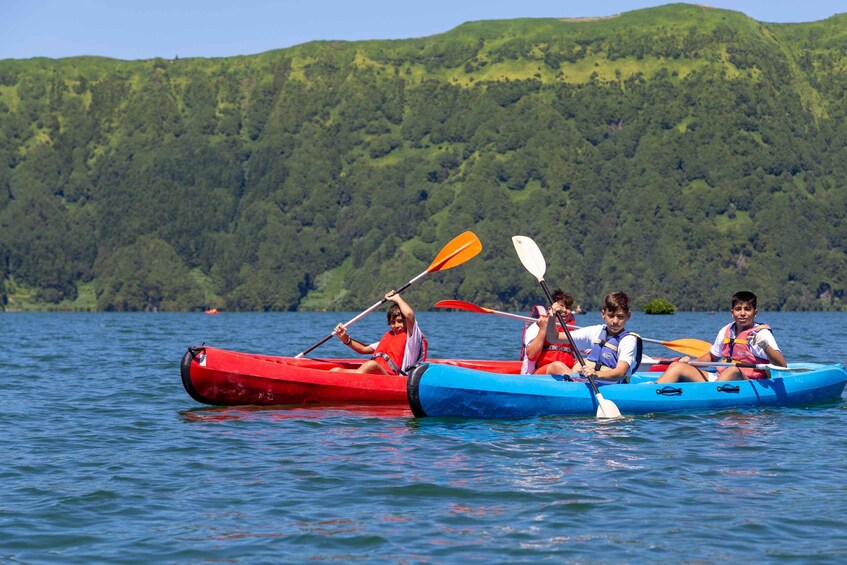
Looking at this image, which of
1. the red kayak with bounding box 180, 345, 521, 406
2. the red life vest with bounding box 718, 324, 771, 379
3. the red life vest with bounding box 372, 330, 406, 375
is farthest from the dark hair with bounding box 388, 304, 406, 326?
the red life vest with bounding box 718, 324, 771, 379

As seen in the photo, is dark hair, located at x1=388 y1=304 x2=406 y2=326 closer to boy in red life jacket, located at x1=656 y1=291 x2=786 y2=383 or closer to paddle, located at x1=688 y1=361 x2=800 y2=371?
boy in red life jacket, located at x1=656 y1=291 x2=786 y2=383

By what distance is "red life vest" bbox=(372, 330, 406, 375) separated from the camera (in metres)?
16.8

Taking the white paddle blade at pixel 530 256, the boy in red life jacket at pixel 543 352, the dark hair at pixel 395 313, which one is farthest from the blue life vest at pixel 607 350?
the dark hair at pixel 395 313

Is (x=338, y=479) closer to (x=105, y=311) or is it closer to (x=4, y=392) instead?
(x=4, y=392)

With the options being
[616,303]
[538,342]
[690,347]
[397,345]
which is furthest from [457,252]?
[616,303]

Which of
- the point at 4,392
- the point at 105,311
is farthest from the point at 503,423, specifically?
the point at 105,311

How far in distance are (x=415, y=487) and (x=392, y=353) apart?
22.5ft

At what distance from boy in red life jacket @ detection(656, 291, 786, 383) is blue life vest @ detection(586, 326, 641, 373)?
4.32ft

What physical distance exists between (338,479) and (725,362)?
23.8 ft

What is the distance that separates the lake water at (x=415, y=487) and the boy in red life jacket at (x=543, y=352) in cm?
98

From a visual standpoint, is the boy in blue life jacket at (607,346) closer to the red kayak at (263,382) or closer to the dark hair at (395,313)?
the dark hair at (395,313)

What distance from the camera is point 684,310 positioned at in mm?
181125

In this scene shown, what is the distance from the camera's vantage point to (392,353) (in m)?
16.9

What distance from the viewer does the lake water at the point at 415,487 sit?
26.6 feet
